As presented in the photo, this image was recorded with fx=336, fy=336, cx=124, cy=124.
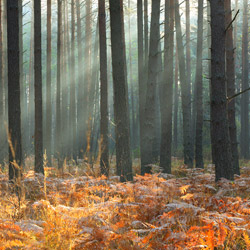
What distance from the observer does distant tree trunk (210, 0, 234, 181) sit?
699cm

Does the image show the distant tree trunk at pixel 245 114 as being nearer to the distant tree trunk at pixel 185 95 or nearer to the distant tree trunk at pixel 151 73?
the distant tree trunk at pixel 185 95

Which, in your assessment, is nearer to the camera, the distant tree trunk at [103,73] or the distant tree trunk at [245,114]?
the distant tree trunk at [103,73]

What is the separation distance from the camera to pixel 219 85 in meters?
7.02

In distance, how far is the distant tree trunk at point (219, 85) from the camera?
22.9 feet

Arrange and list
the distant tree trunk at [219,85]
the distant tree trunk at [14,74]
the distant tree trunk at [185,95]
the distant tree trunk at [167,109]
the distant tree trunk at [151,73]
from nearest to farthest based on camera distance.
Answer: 1. the distant tree trunk at [219,85]
2. the distant tree trunk at [14,74]
3. the distant tree trunk at [151,73]
4. the distant tree trunk at [167,109]
5. the distant tree trunk at [185,95]

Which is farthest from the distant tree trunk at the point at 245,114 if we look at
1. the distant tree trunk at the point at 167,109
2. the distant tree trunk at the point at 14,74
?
the distant tree trunk at the point at 14,74

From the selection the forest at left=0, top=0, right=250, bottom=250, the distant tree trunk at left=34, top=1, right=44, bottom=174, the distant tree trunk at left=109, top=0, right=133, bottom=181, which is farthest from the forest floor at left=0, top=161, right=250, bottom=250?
the distant tree trunk at left=34, top=1, right=44, bottom=174

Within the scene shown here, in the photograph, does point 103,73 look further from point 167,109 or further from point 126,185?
point 126,185

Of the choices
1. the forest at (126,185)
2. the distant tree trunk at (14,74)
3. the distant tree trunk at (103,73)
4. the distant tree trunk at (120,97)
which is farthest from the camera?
the distant tree trunk at (103,73)

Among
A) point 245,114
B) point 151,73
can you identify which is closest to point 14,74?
point 151,73

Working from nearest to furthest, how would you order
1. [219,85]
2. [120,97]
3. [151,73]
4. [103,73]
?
1. [219,85]
2. [120,97]
3. [151,73]
4. [103,73]

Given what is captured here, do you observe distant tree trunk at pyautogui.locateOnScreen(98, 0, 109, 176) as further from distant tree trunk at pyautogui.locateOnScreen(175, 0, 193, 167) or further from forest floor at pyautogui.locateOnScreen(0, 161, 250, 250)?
forest floor at pyautogui.locateOnScreen(0, 161, 250, 250)

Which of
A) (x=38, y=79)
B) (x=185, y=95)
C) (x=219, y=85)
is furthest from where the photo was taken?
(x=185, y=95)

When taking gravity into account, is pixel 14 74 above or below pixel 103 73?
below
